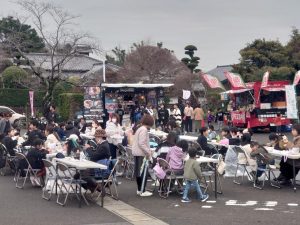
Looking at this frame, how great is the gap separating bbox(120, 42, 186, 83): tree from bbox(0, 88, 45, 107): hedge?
8.14 meters

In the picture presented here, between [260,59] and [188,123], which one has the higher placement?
[260,59]

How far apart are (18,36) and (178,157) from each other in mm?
25288

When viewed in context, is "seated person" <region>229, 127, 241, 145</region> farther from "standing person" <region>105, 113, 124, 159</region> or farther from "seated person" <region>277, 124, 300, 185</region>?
"standing person" <region>105, 113, 124, 159</region>

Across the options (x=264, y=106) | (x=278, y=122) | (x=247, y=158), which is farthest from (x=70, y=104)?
(x=247, y=158)

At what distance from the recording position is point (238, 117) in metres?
27.1

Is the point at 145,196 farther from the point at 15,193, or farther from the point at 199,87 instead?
the point at 199,87

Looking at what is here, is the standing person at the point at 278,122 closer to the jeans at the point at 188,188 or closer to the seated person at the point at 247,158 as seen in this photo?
the seated person at the point at 247,158

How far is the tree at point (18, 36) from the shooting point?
110 ft

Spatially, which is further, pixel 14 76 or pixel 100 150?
pixel 14 76

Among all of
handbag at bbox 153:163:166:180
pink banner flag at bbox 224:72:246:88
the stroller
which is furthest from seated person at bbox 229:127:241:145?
pink banner flag at bbox 224:72:246:88

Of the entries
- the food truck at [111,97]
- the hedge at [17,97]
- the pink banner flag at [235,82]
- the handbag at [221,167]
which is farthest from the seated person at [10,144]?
the hedge at [17,97]

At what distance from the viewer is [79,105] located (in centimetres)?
3597

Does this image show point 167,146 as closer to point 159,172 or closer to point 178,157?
point 178,157

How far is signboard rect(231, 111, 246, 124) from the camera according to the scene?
26531 millimetres
